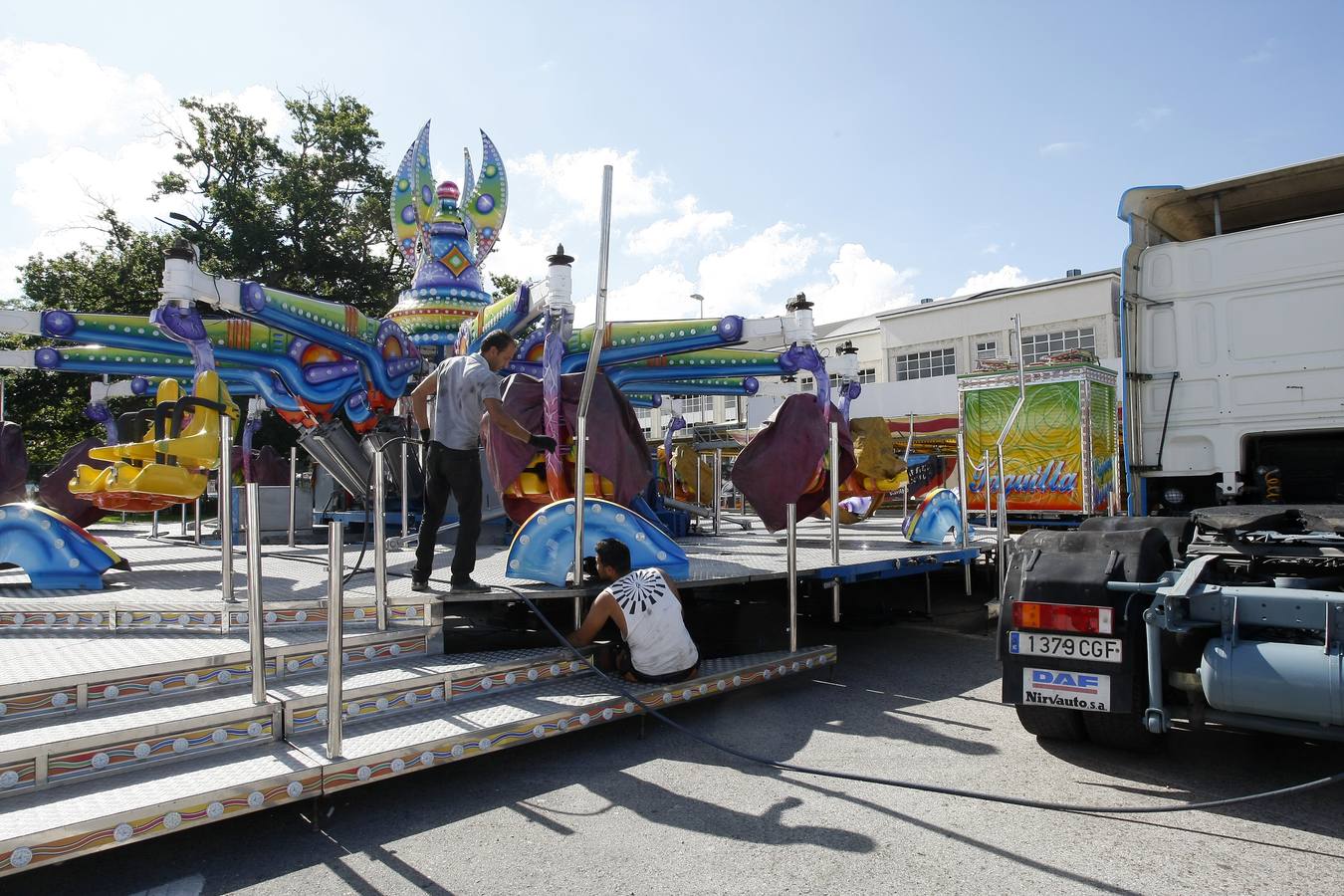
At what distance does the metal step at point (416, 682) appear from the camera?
13.6ft

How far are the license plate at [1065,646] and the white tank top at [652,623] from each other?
195 centimetres

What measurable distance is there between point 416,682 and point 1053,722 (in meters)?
3.46

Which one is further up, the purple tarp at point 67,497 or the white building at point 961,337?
the white building at point 961,337

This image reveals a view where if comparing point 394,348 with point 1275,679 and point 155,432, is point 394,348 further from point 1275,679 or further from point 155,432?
point 1275,679

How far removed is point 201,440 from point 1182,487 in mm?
7823

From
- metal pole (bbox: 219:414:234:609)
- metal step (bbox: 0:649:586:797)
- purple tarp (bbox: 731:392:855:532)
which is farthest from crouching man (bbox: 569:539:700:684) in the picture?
purple tarp (bbox: 731:392:855:532)

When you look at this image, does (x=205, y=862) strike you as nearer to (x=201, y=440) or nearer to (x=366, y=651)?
(x=366, y=651)

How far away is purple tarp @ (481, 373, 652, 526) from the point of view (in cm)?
705

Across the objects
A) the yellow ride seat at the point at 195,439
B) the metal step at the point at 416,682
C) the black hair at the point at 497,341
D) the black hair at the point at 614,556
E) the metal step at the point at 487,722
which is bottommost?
the metal step at the point at 487,722

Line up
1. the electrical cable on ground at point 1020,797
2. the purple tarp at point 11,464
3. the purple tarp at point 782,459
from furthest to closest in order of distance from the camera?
the purple tarp at point 11,464, the purple tarp at point 782,459, the electrical cable on ground at point 1020,797

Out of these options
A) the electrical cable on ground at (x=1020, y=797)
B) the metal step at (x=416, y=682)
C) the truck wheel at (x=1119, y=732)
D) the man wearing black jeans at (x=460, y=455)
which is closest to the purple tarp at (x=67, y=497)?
the man wearing black jeans at (x=460, y=455)

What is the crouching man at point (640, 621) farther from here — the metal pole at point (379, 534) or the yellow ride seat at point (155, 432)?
the yellow ride seat at point (155, 432)

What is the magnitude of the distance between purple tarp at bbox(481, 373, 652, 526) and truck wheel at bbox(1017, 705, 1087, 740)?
137 inches

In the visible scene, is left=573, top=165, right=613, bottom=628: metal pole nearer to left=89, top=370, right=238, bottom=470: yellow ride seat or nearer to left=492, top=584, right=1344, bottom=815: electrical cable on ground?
left=492, top=584, right=1344, bottom=815: electrical cable on ground
